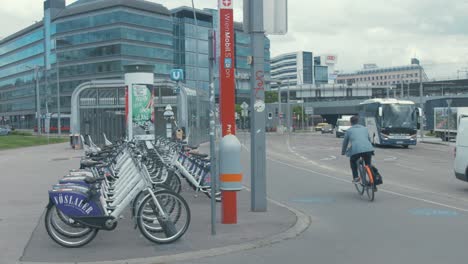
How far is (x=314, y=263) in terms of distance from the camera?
6434 mm

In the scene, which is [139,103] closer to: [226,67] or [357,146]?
[357,146]

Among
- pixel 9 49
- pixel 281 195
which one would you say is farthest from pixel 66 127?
pixel 281 195

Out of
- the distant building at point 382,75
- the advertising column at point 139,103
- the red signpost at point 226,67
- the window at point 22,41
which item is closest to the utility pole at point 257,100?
the red signpost at point 226,67

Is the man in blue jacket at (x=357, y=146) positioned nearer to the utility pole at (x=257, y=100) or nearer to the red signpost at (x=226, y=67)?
the utility pole at (x=257, y=100)

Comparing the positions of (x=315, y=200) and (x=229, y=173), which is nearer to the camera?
(x=229, y=173)

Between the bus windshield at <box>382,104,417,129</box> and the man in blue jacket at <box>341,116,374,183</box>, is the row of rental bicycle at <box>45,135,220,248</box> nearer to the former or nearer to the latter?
the man in blue jacket at <box>341,116,374,183</box>

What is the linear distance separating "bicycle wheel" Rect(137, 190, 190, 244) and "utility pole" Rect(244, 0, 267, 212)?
2468 mm

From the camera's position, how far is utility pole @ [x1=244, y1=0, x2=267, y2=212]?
949 cm

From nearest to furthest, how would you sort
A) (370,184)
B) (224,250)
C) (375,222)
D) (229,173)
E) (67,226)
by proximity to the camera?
(224,250), (67,226), (229,173), (375,222), (370,184)

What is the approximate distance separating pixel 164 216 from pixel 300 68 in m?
177

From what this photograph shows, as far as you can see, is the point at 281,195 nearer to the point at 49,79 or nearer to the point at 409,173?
the point at 409,173

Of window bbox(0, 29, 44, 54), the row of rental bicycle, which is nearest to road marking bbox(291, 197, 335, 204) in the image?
the row of rental bicycle

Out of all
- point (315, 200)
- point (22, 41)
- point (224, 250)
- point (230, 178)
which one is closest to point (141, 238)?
point (224, 250)

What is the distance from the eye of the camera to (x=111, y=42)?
88562 mm
